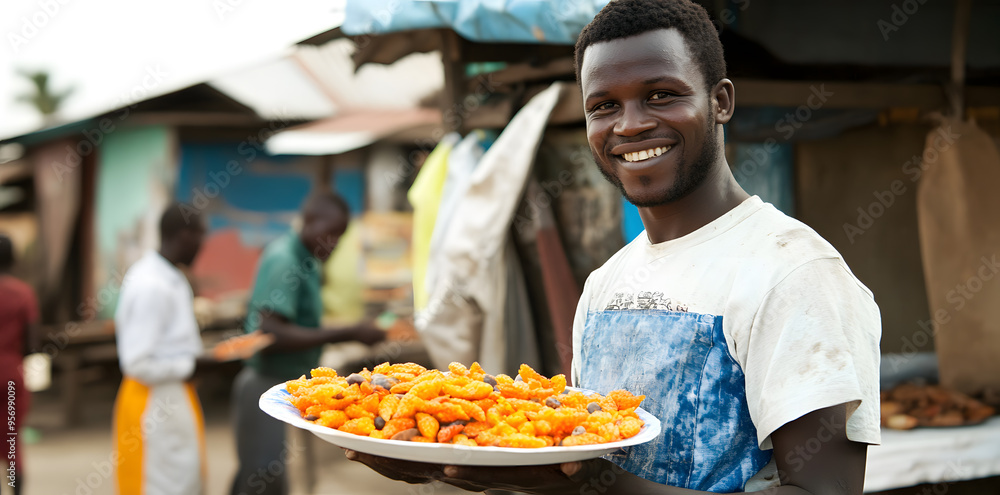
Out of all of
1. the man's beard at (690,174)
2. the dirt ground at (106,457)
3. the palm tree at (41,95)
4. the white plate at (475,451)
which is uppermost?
the palm tree at (41,95)

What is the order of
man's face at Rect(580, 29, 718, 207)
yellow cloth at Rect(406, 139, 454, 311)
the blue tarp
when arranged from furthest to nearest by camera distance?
yellow cloth at Rect(406, 139, 454, 311) → the blue tarp → man's face at Rect(580, 29, 718, 207)

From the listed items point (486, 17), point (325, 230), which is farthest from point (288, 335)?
point (486, 17)

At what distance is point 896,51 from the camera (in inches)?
146

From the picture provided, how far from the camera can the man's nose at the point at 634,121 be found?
1514mm

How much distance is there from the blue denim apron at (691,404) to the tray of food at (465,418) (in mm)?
84

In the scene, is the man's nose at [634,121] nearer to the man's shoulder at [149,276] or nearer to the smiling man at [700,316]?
the smiling man at [700,316]

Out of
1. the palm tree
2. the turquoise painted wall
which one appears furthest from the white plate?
the palm tree

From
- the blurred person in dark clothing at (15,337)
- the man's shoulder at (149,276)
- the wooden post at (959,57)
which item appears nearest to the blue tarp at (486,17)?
the wooden post at (959,57)

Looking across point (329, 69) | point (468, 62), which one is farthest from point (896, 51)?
point (329, 69)

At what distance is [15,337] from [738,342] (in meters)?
5.50

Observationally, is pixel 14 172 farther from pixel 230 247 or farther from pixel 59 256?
pixel 230 247

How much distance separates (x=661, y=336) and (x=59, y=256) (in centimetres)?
1186

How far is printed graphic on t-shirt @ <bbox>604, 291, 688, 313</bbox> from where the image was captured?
151cm

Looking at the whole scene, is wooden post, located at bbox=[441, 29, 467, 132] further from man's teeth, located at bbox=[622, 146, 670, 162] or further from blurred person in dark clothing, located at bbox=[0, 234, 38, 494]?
blurred person in dark clothing, located at bbox=[0, 234, 38, 494]
